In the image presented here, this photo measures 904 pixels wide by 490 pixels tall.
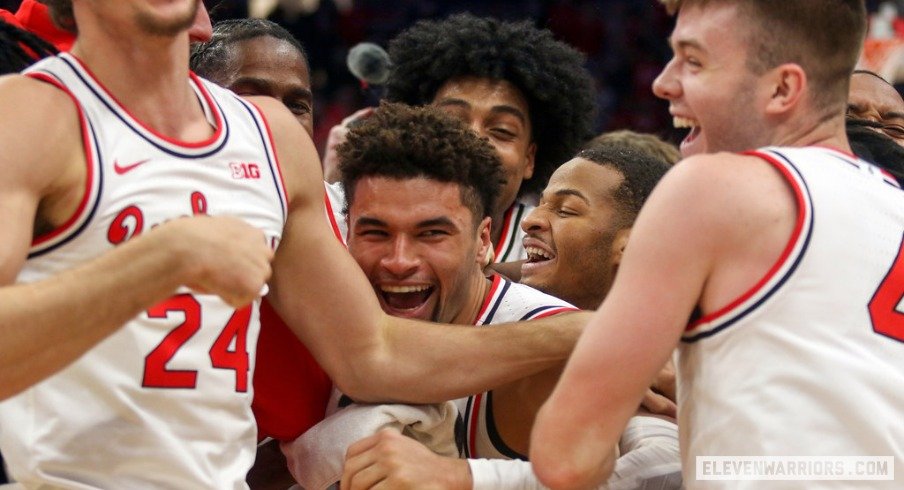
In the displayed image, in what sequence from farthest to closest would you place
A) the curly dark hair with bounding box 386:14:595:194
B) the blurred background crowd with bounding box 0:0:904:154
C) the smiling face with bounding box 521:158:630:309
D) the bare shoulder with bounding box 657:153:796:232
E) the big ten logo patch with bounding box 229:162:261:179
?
the blurred background crowd with bounding box 0:0:904:154
the curly dark hair with bounding box 386:14:595:194
the smiling face with bounding box 521:158:630:309
the big ten logo patch with bounding box 229:162:261:179
the bare shoulder with bounding box 657:153:796:232

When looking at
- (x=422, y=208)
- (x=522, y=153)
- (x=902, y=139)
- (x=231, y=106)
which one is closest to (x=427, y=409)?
(x=422, y=208)

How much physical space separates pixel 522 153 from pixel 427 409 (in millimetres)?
1997

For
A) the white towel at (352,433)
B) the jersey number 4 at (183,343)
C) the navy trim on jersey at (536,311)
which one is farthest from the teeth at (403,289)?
the jersey number 4 at (183,343)

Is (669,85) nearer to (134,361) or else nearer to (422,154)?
(422,154)

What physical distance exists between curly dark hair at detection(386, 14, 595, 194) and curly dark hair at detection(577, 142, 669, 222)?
0.94 m

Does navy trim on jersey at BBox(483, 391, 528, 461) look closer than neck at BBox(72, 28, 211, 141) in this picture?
No

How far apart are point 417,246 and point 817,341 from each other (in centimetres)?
132

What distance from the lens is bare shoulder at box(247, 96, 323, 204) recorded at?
2662 mm

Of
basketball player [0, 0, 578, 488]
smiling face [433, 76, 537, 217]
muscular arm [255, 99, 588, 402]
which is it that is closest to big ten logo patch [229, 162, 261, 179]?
basketball player [0, 0, 578, 488]

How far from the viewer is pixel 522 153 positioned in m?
4.68

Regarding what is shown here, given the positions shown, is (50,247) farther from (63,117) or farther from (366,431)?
(366,431)

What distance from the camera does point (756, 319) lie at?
2.16 meters

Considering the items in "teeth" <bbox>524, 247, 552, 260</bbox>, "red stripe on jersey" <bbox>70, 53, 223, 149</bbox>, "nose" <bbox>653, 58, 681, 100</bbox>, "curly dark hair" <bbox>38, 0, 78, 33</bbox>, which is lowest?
"teeth" <bbox>524, 247, 552, 260</bbox>

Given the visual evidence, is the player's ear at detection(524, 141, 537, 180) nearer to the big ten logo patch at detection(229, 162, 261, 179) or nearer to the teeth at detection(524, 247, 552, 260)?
the teeth at detection(524, 247, 552, 260)
